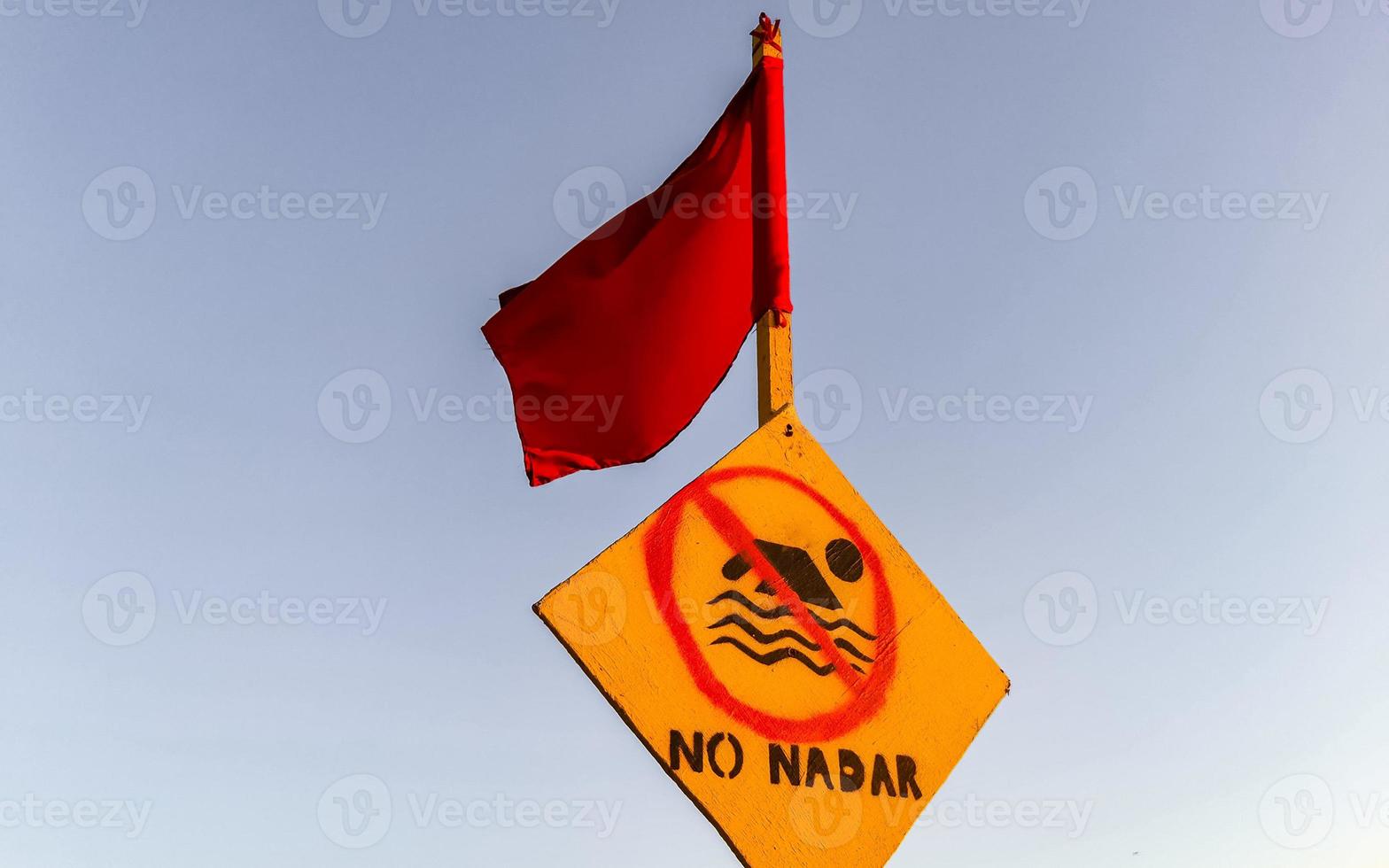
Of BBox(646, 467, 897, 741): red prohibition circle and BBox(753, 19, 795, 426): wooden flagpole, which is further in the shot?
BBox(753, 19, 795, 426): wooden flagpole

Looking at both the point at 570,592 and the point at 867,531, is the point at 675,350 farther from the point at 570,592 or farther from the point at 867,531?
the point at 570,592

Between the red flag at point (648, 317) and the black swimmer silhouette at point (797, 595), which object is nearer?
the black swimmer silhouette at point (797, 595)

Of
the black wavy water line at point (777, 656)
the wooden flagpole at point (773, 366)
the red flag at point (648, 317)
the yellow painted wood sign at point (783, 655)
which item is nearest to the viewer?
the yellow painted wood sign at point (783, 655)

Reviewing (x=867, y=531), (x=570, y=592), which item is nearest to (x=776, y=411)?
(x=867, y=531)

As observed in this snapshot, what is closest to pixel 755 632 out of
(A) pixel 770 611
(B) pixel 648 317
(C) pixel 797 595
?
(A) pixel 770 611

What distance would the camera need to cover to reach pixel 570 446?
5.33 m

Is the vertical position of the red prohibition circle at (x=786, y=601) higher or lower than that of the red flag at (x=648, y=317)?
lower

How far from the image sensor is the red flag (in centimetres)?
525

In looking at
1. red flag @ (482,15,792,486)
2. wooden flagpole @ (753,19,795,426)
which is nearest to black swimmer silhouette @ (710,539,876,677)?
wooden flagpole @ (753,19,795,426)

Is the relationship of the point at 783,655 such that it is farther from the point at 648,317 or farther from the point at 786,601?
the point at 648,317

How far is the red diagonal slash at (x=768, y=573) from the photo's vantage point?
3.94m

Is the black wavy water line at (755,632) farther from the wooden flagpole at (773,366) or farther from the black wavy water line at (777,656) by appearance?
the wooden flagpole at (773,366)

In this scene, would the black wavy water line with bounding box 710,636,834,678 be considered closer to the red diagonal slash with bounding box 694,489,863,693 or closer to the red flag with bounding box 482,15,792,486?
the red diagonal slash with bounding box 694,489,863,693

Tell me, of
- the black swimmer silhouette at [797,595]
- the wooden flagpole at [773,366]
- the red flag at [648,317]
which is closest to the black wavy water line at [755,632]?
the black swimmer silhouette at [797,595]
